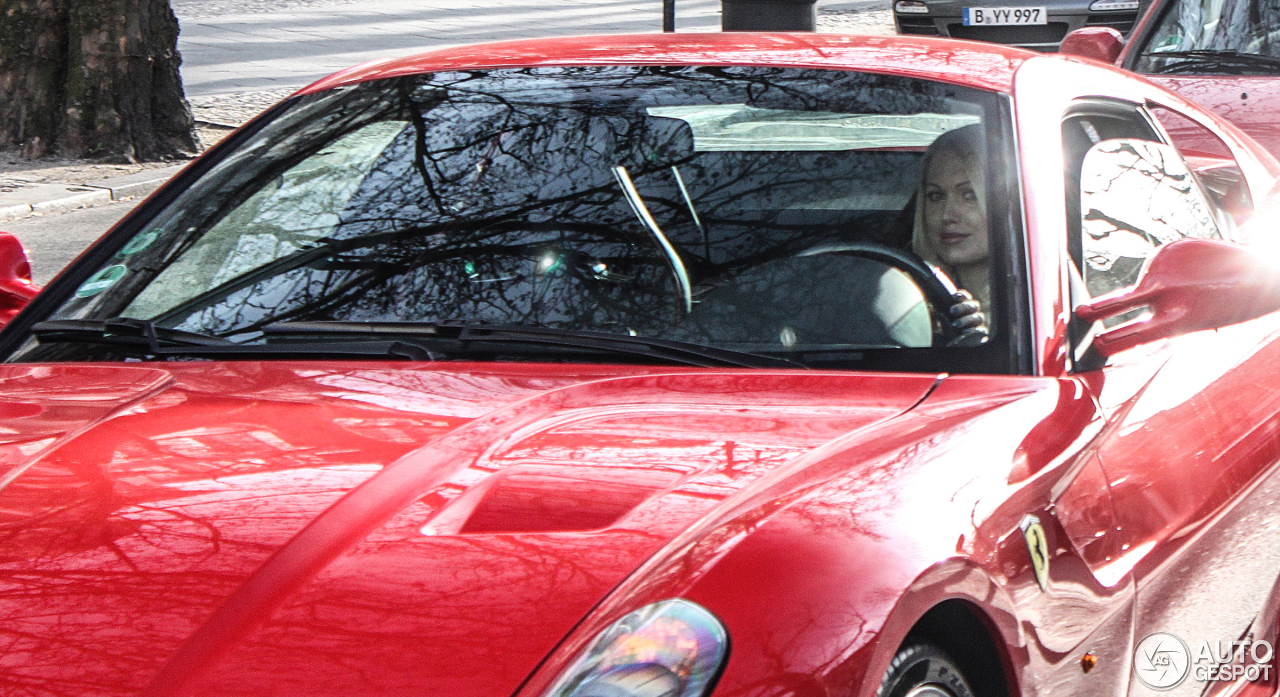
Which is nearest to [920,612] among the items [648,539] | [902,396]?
[648,539]

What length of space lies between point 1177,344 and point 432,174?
4.67ft

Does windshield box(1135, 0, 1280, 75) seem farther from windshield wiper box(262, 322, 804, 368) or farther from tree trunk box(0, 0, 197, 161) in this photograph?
tree trunk box(0, 0, 197, 161)

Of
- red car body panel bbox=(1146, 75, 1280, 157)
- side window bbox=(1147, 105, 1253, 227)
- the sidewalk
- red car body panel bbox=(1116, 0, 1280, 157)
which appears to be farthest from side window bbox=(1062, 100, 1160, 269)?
the sidewalk

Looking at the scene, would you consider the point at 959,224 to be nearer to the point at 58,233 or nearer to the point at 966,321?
the point at 966,321

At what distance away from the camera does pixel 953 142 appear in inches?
105

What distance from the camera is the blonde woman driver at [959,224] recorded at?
246 centimetres

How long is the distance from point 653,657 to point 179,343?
53.2 inches

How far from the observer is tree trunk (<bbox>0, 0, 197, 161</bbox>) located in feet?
35.4

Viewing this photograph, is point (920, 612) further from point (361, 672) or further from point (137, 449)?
point (137, 449)

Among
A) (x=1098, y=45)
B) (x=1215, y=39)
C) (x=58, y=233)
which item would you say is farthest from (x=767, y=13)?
(x=58, y=233)

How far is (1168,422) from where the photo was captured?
2523 millimetres

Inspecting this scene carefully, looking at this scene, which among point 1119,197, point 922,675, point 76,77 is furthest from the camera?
point 76,77

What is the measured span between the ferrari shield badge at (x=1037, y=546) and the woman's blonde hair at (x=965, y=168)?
555 mm

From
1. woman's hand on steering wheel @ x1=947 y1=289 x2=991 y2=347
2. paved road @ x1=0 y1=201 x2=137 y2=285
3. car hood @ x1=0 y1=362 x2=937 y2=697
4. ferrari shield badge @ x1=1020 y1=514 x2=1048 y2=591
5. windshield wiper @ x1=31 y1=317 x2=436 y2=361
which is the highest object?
woman's hand on steering wheel @ x1=947 y1=289 x2=991 y2=347
